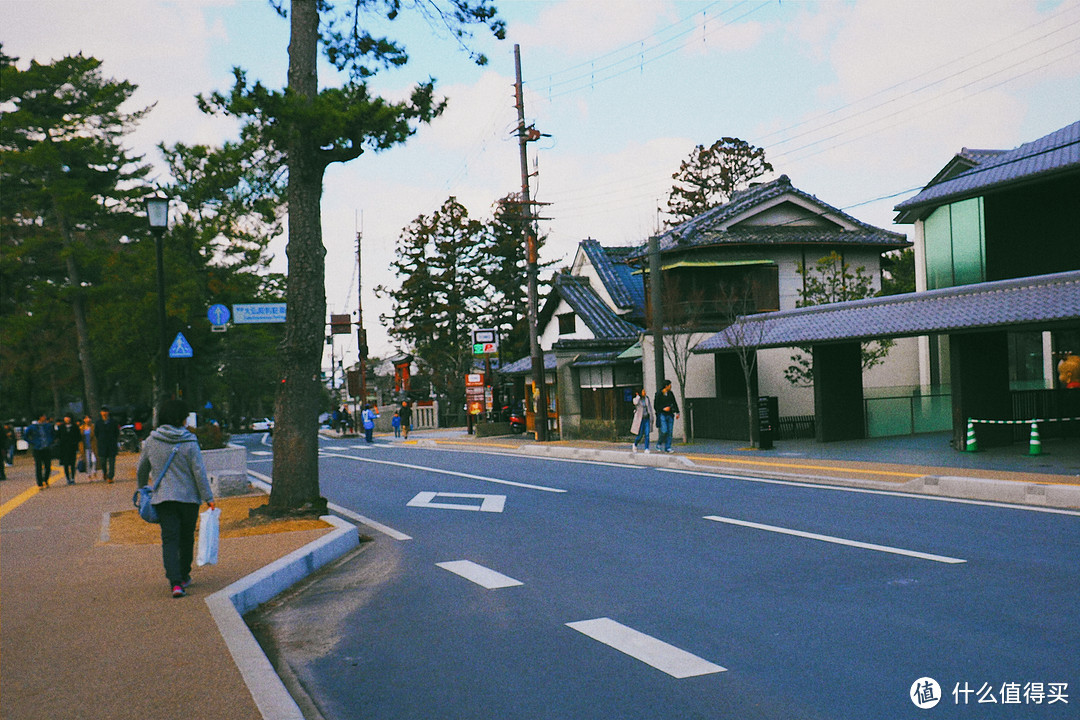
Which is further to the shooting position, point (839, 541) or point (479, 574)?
point (839, 541)

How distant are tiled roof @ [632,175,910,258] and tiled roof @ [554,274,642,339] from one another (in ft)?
12.9

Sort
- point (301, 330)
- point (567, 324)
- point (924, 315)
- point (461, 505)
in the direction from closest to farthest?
point (301, 330) → point (461, 505) → point (924, 315) → point (567, 324)

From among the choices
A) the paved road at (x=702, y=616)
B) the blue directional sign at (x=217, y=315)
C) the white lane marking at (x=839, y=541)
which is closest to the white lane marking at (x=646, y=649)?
the paved road at (x=702, y=616)

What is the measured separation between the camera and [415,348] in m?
56.6

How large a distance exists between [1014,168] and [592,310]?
20834mm

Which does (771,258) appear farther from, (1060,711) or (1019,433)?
(1060,711)

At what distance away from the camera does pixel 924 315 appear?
1933cm

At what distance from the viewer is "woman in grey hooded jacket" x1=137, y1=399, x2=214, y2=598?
7512mm

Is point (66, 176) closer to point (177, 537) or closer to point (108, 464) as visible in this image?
point (108, 464)

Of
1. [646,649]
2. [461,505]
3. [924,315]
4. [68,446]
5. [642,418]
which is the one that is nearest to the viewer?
[646,649]

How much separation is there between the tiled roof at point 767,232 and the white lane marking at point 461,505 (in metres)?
17.9

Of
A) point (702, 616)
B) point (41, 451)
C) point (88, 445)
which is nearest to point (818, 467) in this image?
point (702, 616)

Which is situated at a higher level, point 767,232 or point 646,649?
point 767,232

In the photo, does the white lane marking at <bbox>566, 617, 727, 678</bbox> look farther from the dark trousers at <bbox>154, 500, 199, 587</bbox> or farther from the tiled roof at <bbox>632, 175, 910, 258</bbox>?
the tiled roof at <bbox>632, 175, 910, 258</bbox>
